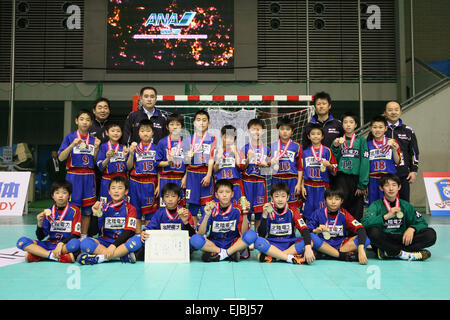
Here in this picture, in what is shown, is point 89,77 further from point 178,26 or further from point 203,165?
point 203,165

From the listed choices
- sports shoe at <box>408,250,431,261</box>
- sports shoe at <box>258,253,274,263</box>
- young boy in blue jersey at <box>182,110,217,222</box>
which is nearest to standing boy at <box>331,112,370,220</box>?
sports shoe at <box>408,250,431,261</box>

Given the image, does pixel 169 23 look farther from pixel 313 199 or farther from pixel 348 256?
pixel 348 256

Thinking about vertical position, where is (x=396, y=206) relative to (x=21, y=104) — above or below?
below

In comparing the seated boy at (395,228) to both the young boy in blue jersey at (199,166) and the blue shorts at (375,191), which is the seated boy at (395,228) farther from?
the young boy in blue jersey at (199,166)

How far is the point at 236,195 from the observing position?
5.27m

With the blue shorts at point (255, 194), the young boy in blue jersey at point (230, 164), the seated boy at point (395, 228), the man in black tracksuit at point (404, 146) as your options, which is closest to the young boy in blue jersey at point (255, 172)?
the blue shorts at point (255, 194)

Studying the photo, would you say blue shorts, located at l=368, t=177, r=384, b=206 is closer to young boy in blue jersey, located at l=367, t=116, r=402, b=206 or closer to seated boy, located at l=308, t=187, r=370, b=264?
young boy in blue jersey, located at l=367, t=116, r=402, b=206

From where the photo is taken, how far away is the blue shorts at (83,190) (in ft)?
17.3

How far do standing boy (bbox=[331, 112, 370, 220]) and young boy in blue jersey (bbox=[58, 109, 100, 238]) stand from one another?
11.1 feet

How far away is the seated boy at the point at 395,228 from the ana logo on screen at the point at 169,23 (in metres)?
9.87

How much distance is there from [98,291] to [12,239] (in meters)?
3.70

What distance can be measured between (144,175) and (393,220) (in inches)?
128

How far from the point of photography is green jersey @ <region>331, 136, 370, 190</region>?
518 cm

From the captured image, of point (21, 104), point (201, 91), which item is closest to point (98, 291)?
point (201, 91)
